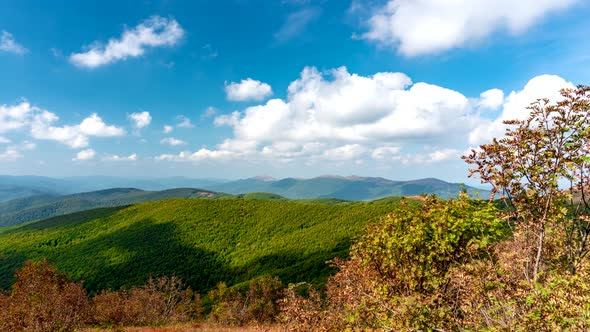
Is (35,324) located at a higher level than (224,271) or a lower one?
higher

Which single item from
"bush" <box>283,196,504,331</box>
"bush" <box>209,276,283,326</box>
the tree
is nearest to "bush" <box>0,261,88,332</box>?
"bush" <box>209,276,283,326</box>

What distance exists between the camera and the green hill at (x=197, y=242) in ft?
283

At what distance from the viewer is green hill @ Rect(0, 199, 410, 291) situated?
86188 mm

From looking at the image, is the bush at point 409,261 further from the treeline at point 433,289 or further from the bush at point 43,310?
the bush at point 43,310

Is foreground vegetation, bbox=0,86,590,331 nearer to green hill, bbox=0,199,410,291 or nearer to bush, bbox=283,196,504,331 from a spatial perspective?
bush, bbox=283,196,504,331

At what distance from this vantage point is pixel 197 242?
105 meters

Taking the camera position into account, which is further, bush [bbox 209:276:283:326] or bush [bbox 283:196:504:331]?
bush [bbox 209:276:283:326]

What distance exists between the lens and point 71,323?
69.2ft

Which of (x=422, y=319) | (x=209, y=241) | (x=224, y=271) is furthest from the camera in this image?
(x=209, y=241)

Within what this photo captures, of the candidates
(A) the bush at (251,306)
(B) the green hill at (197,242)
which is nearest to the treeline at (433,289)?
(A) the bush at (251,306)

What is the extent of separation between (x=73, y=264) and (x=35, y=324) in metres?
98.1

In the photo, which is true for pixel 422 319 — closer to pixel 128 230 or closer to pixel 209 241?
pixel 209 241

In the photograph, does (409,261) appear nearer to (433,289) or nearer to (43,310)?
(433,289)

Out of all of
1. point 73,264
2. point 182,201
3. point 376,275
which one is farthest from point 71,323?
point 182,201
